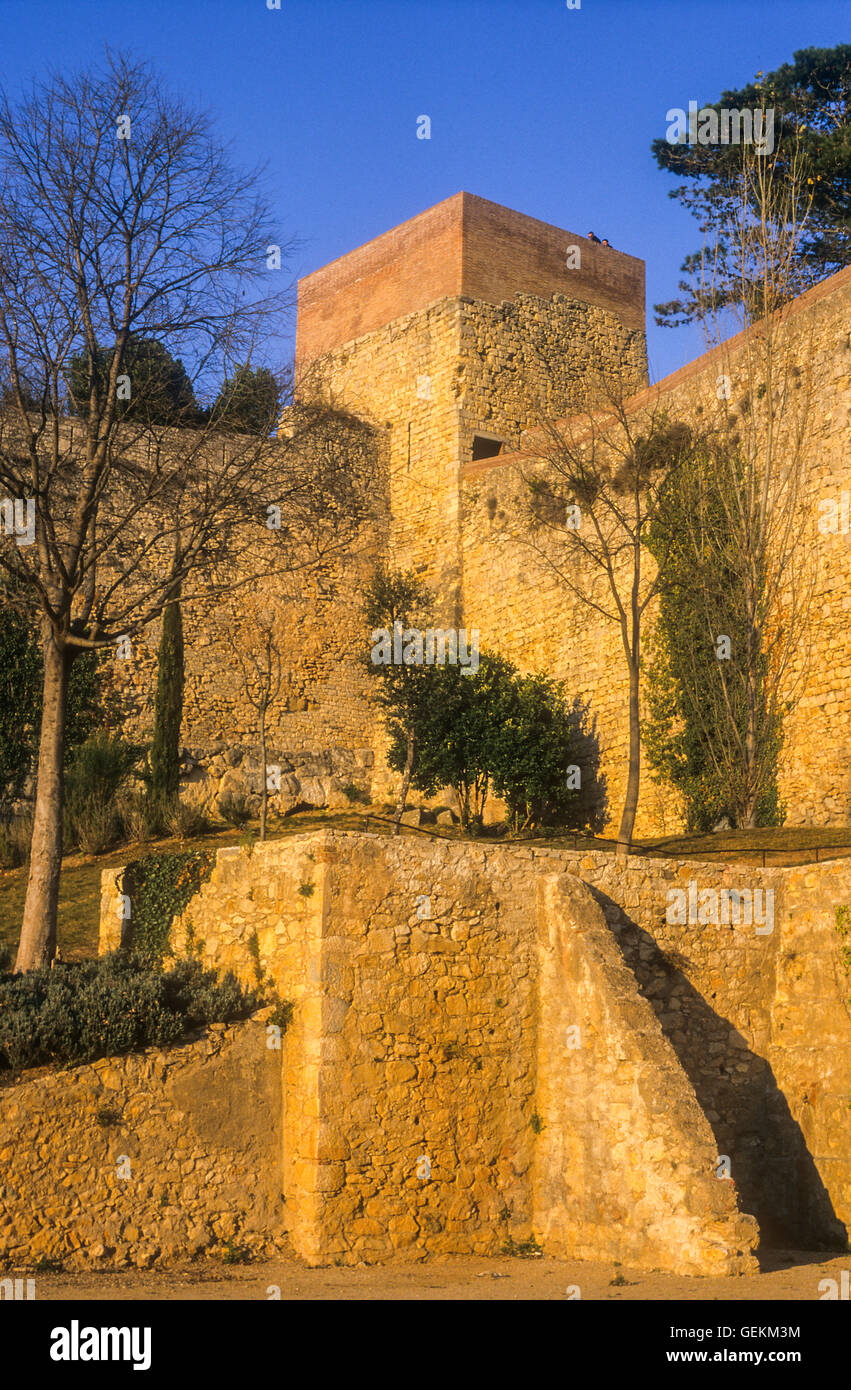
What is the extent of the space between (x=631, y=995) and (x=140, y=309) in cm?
793

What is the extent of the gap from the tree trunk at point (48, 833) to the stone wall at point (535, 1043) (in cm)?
132

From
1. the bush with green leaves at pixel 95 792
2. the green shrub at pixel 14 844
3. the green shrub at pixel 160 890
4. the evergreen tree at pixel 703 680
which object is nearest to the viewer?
the green shrub at pixel 160 890

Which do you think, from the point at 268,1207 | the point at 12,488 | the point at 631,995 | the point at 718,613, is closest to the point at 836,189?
the point at 718,613

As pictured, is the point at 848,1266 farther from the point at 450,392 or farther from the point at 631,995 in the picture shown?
the point at 450,392

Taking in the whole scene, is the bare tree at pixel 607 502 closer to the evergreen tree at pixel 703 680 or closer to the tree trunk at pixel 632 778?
the tree trunk at pixel 632 778

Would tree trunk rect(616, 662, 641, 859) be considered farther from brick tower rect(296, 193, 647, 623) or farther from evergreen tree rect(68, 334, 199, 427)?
brick tower rect(296, 193, 647, 623)

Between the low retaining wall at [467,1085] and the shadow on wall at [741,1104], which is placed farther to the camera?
the shadow on wall at [741,1104]


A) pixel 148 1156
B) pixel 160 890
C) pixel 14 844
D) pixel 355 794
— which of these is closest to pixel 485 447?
pixel 355 794

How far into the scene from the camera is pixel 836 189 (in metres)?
24.1

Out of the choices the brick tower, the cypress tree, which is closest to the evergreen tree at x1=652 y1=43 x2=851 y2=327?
the brick tower

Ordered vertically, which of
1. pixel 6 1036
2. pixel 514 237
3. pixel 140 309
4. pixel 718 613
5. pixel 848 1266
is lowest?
pixel 848 1266

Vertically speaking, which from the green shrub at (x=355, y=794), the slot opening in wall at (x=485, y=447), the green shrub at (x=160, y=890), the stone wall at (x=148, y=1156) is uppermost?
the slot opening in wall at (x=485, y=447)

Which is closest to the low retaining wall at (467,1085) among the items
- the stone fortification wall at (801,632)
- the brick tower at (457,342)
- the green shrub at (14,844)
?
the stone fortification wall at (801,632)

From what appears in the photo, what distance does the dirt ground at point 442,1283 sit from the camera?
7.75 m
